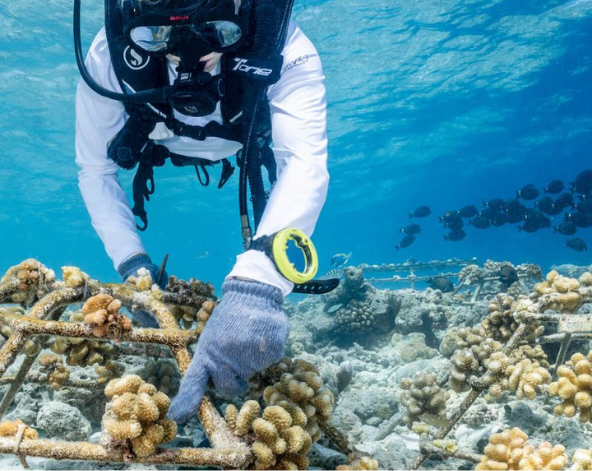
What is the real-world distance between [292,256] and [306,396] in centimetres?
76

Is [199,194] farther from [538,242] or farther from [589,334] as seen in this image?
[538,242]

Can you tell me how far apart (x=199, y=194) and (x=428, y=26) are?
2810cm

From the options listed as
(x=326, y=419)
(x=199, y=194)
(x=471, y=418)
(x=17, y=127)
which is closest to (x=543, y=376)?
(x=471, y=418)

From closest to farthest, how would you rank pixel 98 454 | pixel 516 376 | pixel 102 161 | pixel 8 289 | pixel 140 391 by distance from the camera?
pixel 98 454 < pixel 140 391 < pixel 8 289 < pixel 516 376 < pixel 102 161

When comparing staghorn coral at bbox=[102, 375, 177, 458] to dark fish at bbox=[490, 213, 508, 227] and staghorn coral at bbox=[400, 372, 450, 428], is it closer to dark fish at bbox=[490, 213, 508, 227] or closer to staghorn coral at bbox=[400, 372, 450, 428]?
staghorn coral at bbox=[400, 372, 450, 428]

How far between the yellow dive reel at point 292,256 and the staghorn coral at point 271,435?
0.65 metres

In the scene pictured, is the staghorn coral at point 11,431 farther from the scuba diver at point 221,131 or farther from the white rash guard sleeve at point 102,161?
the white rash guard sleeve at point 102,161

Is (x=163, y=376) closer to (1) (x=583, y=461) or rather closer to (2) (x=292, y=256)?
(2) (x=292, y=256)

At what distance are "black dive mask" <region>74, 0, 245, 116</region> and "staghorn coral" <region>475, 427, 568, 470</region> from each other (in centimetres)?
271

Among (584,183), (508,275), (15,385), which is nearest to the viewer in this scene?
(15,385)

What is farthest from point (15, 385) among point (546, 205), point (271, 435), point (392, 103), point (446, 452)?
point (392, 103)

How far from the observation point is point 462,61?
72.2 feet

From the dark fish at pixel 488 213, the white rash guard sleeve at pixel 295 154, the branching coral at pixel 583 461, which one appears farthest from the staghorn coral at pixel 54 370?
the dark fish at pixel 488 213

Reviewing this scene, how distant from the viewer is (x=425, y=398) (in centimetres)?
333
